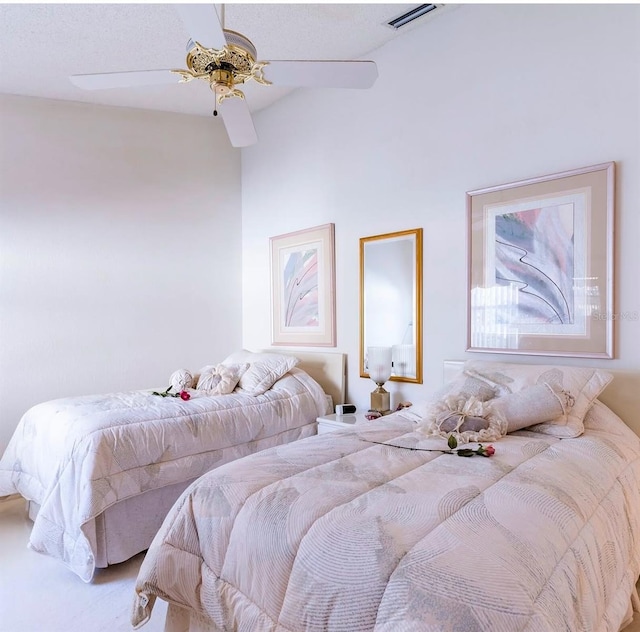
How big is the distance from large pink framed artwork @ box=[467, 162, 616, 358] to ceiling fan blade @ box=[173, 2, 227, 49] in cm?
170

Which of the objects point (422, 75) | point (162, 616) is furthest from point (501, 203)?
point (162, 616)

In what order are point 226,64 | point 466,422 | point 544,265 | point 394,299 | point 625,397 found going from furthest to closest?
point 394,299 → point 544,265 → point 625,397 → point 466,422 → point 226,64

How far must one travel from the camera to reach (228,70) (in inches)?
73.4

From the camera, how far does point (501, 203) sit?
8.73 ft

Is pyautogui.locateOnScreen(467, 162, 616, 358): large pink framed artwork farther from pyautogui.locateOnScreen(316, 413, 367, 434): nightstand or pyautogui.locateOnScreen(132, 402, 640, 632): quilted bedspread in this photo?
pyautogui.locateOnScreen(316, 413, 367, 434): nightstand

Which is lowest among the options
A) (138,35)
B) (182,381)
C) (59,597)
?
(59,597)

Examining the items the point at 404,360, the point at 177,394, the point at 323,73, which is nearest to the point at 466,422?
the point at 404,360

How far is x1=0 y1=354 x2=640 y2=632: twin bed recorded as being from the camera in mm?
1007

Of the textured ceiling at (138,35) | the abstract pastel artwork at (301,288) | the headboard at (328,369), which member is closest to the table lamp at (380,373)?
the headboard at (328,369)

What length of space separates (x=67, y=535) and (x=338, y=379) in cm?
197

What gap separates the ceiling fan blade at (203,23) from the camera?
156 centimetres

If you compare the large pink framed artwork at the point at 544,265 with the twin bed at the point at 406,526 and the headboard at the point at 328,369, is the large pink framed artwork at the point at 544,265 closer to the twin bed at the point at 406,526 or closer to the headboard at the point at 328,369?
the twin bed at the point at 406,526

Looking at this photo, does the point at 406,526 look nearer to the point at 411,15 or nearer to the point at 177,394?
the point at 177,394

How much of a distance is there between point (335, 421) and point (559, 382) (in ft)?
4.61
